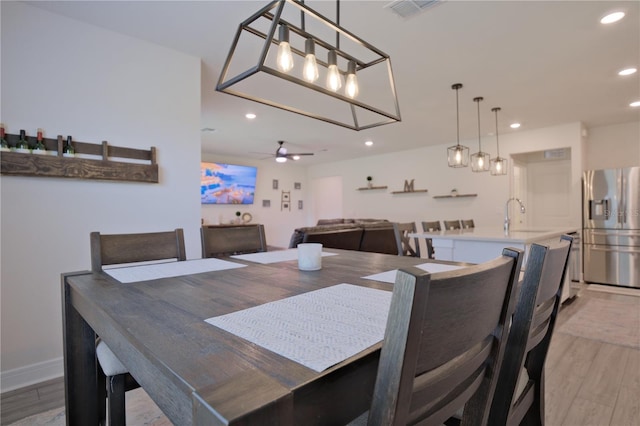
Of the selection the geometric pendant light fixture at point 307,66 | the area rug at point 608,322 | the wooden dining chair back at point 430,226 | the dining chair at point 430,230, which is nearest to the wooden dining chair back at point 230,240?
the geometric pendant light fixture at point 307,66

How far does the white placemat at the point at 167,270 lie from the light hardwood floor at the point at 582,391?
1.14 meters

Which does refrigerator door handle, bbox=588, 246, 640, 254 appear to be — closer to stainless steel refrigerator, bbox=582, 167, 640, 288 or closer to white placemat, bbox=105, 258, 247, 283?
stainless steel refrigerator, bbox=582, 167, 640, 288

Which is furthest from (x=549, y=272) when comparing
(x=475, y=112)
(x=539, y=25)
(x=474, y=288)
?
(x=475, y=112)

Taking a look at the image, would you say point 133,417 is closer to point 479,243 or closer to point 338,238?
point 338,238

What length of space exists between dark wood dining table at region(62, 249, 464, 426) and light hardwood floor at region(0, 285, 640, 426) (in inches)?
37.8

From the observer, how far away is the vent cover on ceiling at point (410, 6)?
2080mm

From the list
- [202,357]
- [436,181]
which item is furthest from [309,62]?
[436,181]

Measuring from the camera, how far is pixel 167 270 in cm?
136

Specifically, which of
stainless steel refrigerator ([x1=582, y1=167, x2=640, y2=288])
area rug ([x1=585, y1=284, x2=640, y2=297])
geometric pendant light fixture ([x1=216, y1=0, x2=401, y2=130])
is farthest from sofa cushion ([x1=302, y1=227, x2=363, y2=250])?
stainless steel refrigerator ([x1=582, y1=167, x2=640, y2=288])

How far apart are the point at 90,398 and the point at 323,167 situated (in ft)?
25.7

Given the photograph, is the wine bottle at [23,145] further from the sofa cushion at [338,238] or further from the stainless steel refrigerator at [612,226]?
the stainless steel refrigerator at [612,226]

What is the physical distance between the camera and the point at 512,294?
25.1 inches

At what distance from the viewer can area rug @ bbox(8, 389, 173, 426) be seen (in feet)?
5.23

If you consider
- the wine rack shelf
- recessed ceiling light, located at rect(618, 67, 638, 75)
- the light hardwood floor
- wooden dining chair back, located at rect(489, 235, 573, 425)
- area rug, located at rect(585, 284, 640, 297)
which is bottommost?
area rug, located at rect(585, 284, 640, 297)
